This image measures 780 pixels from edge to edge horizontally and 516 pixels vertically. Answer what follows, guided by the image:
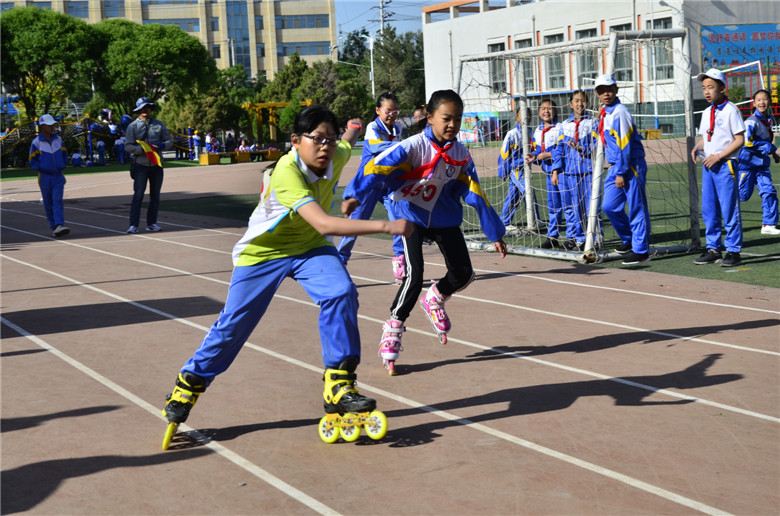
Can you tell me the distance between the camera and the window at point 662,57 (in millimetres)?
13227

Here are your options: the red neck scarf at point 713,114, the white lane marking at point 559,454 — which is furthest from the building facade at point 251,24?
the white lane marking at point 559,454

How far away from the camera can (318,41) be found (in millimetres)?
126062

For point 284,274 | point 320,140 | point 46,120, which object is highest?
point 46,120

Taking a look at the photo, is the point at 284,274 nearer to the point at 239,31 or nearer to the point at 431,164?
the point at 431,164

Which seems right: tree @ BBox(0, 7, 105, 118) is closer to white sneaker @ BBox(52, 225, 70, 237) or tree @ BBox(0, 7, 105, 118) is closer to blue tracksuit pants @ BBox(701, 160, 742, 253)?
white sneaker @ BBox(52, 225, 70, 237)

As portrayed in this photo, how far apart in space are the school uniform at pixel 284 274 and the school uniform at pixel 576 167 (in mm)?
8047

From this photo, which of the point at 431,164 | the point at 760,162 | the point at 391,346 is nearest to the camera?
the point at 391,346

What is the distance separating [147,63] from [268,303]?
5909 cm

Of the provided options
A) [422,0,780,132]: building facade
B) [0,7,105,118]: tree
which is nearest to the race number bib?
[422,0,780,132]: building facade

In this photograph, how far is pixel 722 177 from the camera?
10672 millimetres

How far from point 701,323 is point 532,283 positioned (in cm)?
262

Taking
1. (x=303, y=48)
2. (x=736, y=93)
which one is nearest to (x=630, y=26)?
(x=736, y=93)

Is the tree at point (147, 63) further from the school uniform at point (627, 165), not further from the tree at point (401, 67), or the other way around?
the school uniform at point (627, 165)

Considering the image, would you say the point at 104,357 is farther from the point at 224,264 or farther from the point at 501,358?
the point at 224,264
